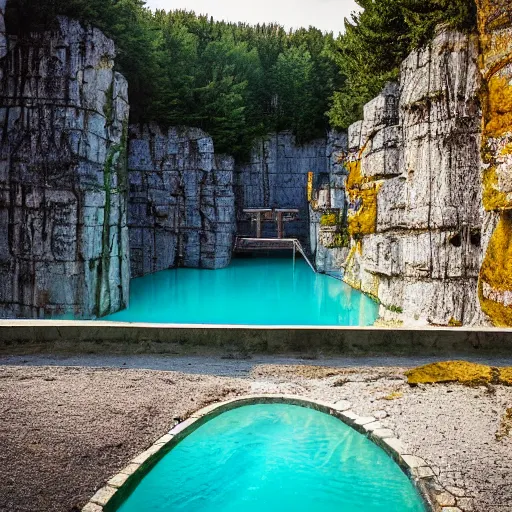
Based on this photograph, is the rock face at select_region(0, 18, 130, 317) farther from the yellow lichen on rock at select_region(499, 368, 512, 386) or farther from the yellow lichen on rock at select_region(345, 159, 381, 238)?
the yellow lichen on rock at select_region(499, 368, 512, 386)

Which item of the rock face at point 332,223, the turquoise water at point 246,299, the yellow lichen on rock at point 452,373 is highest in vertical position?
the rock face at point 332,223

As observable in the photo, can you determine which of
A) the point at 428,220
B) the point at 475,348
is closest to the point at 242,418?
the point at 475,348

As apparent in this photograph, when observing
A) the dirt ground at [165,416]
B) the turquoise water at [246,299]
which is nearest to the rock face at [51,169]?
the turquoise water at [246,299]

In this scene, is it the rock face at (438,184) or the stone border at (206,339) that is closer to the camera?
the stone border at (206,339)

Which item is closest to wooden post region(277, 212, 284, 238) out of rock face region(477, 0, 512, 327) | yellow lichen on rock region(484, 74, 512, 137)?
rock face region(477, 0, 512, 327)

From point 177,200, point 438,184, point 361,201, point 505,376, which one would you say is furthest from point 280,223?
point 505,376

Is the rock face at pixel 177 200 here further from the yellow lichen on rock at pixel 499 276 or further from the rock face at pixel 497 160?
the yellow lichen on rock at pixel 499 276

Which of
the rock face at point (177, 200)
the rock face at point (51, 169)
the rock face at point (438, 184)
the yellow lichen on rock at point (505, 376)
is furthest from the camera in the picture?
the rock face at point (177, 200)

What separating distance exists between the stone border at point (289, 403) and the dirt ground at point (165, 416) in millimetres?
76

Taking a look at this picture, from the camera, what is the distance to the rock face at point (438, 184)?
1135 centimetres

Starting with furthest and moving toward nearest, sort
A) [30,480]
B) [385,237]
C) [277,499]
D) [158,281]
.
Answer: [158,281] → [385,237] → [277,499] → [30,480]

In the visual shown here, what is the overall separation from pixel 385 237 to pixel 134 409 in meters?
10.6

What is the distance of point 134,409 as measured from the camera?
4391 mm

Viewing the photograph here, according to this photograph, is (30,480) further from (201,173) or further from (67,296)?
(201,173)
